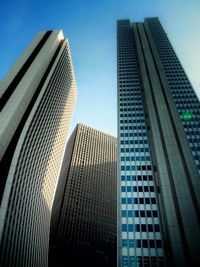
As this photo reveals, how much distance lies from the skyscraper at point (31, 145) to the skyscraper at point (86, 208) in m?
60.0

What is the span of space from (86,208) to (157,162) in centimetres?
10366

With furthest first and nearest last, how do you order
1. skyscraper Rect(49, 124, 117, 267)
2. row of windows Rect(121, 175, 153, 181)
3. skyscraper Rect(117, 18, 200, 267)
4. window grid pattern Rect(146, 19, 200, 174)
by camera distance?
skyscraper Rect(49, 124, 117, 267) < window grid pattern Rect(146, 19, 200, 174) < row of windows Rect(121, 175, 153, 181) < skyscraper Rect(117, 18, 200, 267)

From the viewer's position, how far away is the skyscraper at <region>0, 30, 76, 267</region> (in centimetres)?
5212

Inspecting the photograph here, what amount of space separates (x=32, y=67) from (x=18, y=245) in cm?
5221

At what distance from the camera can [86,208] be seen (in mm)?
156625

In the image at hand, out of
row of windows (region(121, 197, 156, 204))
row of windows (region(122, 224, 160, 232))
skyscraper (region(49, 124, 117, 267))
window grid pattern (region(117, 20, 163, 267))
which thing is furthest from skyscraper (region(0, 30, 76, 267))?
skyscraper (region(49, 124, 117, 267))

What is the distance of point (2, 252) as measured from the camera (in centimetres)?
4525

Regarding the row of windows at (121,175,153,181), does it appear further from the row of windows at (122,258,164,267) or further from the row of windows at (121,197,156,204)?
the row of windows at (122,258,164,267)

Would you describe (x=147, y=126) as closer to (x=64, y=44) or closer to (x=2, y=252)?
(x=64, y=44)

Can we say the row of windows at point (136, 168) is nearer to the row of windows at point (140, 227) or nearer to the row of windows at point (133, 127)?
the row of windows at point (133, 127)

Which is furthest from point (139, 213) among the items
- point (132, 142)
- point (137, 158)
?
point (132, 142)

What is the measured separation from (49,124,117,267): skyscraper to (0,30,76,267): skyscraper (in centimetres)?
5996

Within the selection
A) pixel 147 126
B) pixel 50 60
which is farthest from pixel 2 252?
pixel 50 60

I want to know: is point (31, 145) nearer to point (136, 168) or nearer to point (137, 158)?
point (136, 168)
